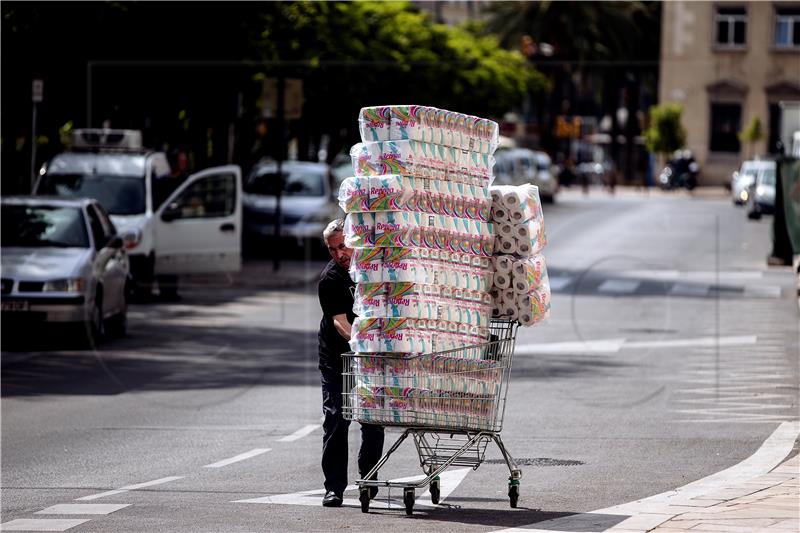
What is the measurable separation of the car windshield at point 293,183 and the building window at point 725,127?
166ft

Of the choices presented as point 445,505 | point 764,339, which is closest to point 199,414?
point 445,505

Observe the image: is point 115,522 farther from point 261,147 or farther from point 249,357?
point 261,147

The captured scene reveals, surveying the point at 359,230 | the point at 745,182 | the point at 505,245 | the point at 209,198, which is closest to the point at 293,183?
the point at 209,198

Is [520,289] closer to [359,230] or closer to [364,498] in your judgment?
[359,230]

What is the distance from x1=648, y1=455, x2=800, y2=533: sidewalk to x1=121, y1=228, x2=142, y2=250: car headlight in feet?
51.4

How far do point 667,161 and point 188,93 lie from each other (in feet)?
172

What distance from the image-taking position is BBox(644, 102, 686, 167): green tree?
80.2m

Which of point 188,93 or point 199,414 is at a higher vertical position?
point 188,93

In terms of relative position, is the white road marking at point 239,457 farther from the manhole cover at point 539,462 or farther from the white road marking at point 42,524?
the white road marking at point 42,524

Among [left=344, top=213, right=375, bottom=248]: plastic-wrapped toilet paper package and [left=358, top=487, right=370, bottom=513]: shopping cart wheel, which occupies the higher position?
[left=344, top=213, right=375, bottom=248]: plastic-wrapped toilet paper package

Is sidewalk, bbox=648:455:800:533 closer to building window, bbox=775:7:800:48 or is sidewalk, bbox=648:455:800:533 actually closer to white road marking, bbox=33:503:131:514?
white road marking, bbox=33:503:131:514

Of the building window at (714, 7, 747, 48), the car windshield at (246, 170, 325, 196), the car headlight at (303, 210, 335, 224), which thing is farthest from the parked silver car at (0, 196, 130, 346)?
the building window at (714, 7, 747, 48)

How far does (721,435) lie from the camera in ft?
42.5

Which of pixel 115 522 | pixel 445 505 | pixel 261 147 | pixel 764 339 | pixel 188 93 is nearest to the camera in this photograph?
pixel 115 522
